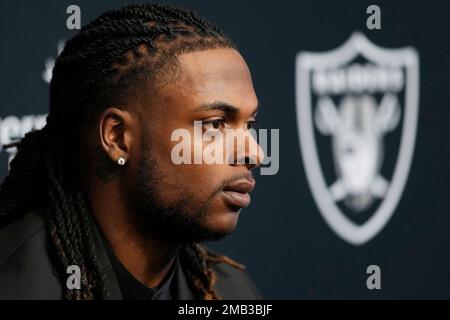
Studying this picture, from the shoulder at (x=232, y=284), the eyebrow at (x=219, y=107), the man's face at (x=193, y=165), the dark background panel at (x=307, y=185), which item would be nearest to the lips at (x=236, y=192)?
the man's face at (x=193, y=165)

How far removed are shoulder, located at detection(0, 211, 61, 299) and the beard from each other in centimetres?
16

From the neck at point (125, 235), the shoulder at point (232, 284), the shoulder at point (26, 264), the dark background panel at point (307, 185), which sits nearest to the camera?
the shoulder at point (26, 264)

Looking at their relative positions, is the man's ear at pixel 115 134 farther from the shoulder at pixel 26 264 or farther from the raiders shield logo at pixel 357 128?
the raiders shield logo at pixel 357 128

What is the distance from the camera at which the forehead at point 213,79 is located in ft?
3.68

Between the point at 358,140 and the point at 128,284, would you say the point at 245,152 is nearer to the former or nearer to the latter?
the point at 128,284

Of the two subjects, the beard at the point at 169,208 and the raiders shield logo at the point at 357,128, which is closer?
the beard at the point at 169,208

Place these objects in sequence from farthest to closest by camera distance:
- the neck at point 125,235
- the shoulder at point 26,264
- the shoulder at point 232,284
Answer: the shoulder at point 232,284 → the neck at point 125,235 → the shoulder at point 26,264

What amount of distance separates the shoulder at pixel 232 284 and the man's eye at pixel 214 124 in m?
0.33

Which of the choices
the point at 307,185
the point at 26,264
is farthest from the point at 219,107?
the point at 307,185

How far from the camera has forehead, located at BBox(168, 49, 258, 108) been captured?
1122 mm

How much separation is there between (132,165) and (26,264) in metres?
0.21

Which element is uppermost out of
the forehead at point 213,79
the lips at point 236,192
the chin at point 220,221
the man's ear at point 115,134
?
the forehead at point 213,79

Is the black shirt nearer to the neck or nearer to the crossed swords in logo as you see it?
the neck
